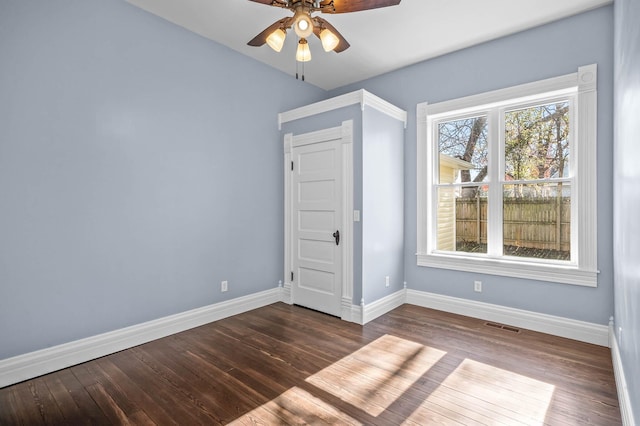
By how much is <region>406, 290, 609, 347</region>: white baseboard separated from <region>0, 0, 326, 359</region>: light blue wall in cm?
226

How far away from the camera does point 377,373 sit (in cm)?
259

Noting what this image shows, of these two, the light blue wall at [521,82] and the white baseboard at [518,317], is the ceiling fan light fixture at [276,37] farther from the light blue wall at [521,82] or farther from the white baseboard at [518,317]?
the white baseboard at [518,317]

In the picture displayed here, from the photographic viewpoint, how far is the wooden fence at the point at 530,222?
341 cm

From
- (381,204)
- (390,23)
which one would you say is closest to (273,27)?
(390,23)

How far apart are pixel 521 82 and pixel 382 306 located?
2.93 meters

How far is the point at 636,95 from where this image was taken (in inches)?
61.1

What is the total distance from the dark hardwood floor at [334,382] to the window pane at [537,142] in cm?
171

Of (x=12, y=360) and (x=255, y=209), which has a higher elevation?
(x=255, y=209)

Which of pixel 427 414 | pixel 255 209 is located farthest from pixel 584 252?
pixel 255 209

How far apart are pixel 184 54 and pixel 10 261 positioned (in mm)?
2442

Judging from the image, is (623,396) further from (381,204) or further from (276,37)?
(276,37)

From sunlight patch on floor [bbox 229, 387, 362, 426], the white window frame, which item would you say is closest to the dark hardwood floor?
sunlight patch on floor [bbox 229, 387, 362, 426]

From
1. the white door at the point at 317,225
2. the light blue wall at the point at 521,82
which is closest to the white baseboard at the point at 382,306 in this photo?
the light blue wall at the point at 521,82

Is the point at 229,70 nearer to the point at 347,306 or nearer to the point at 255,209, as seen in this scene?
the point at 255,209
